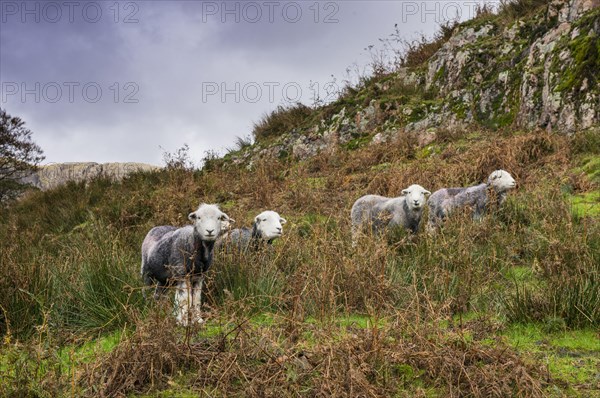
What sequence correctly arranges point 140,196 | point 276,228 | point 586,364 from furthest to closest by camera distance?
point 140,196
point 276,228
point 586,364

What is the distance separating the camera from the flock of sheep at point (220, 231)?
5078 millimetres

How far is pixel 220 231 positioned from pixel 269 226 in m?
1.62

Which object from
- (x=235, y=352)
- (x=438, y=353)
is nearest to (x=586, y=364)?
(x=438, y=353)

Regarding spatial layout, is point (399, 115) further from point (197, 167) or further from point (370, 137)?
point (197, 167)

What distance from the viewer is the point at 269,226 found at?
23.6 ft

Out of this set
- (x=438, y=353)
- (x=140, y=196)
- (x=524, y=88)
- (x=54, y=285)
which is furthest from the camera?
(x=524, y=88)

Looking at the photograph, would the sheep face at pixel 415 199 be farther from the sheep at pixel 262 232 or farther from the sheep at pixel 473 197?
the sheep at pixel 262 232

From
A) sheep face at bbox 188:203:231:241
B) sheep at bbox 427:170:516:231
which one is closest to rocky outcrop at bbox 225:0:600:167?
sheep at bbox 427:170:516:231

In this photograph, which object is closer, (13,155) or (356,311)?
(356,311)

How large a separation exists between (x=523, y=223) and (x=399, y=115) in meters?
9.19

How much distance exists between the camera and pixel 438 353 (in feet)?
11.3

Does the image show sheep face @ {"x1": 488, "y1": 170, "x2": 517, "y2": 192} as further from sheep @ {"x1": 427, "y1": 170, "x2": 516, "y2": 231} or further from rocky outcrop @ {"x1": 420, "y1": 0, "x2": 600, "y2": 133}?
rocky outcrop @ {"x1": 420, "y1": 0, "x2": 600, "y2": 133}

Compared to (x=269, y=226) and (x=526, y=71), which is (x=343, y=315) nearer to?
(x=269, y=226)

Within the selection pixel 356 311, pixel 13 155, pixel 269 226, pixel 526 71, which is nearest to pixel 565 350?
pixel 356 311
